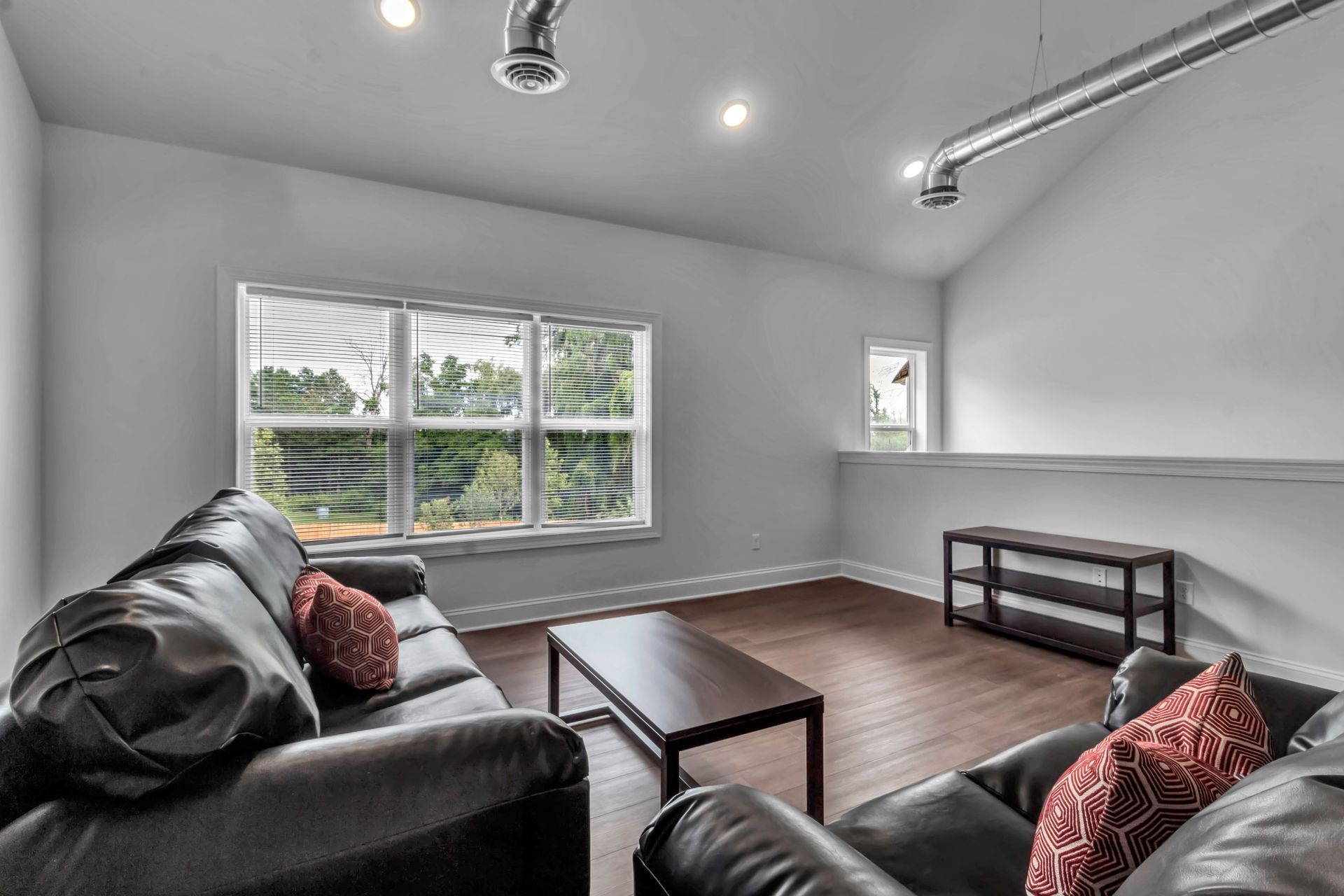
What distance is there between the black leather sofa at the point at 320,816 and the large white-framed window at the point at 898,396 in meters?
5.04

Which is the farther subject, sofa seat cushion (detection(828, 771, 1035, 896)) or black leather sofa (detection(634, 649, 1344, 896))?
sofa seat cushion (detection(828, 771, 1035, 896))

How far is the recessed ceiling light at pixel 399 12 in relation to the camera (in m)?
Result: 2.88

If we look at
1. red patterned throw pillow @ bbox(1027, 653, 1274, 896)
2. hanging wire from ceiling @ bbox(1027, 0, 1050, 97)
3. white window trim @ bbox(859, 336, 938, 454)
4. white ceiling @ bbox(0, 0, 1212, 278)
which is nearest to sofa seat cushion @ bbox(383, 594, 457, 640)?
red patterned throw pillow @ bbox(1027, 653, 1274, 896)

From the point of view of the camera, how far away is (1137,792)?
79 centimetres

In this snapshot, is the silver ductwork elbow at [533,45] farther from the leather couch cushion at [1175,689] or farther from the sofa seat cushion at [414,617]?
the leather couch cushion at [1175,689]

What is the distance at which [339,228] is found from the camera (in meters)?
3.73

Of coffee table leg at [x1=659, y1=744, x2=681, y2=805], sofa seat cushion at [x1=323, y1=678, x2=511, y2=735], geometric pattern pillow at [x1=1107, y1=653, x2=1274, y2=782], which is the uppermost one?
geometric pattern pillow at [x1=1107, y1=653, x2=1274, y2=782]

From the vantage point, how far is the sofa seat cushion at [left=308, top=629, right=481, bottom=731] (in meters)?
1.76

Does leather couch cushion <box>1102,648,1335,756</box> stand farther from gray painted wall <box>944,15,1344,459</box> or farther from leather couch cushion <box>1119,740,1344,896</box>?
gray painted wall <box>944,15,1344,459</box>

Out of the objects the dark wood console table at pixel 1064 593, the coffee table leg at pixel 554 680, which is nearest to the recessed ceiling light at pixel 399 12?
the coffee table leg at pixel 554 680

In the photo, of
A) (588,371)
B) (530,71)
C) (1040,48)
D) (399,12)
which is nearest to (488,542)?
(588,371)

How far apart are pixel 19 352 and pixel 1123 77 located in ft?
17.1

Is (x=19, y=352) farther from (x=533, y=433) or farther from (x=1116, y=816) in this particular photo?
(x=1116, y=816)

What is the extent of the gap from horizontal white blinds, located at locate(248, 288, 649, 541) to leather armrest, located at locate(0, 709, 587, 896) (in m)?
3.00
